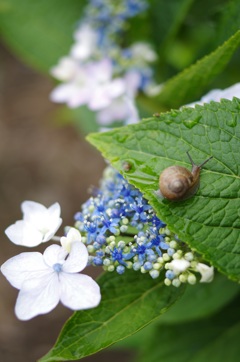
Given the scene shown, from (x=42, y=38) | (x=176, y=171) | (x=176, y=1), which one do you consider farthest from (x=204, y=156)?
(x=42, y=38)

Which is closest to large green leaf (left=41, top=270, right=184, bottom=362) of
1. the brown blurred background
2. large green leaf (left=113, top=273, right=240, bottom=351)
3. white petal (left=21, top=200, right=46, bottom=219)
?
white petal (left=21, top=200, right=46, bottom=219)

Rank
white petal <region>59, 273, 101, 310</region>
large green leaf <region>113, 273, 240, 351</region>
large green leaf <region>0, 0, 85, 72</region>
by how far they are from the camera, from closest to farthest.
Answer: white petal <region>59, 273, 101, 310</region> → large green leaf <region>113, 273, 240, 351</region> → large green leaf <region>0, 0, 85, 72</region>

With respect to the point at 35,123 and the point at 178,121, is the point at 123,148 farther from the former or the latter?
the point at 35,123

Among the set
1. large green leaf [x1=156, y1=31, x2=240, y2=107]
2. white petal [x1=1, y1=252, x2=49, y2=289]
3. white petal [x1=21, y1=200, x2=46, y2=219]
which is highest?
large green leaf [x1=156, y1=31, x2=240, y2=107]

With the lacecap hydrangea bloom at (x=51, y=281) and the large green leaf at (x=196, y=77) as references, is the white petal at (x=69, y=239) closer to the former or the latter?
the lacecap hydrangea bloom at (x=51, y=281)

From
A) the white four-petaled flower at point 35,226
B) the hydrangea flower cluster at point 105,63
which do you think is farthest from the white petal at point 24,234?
the hydrangea flower cluster at point 105,63

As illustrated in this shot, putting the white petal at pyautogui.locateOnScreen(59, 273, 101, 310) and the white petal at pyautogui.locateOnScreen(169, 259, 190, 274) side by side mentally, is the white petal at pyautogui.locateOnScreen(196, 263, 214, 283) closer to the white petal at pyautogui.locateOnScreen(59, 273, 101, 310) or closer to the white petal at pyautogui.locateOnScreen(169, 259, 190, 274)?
the white petal at pyautogui.locateOnScreen(169, 259, 190, 274)
